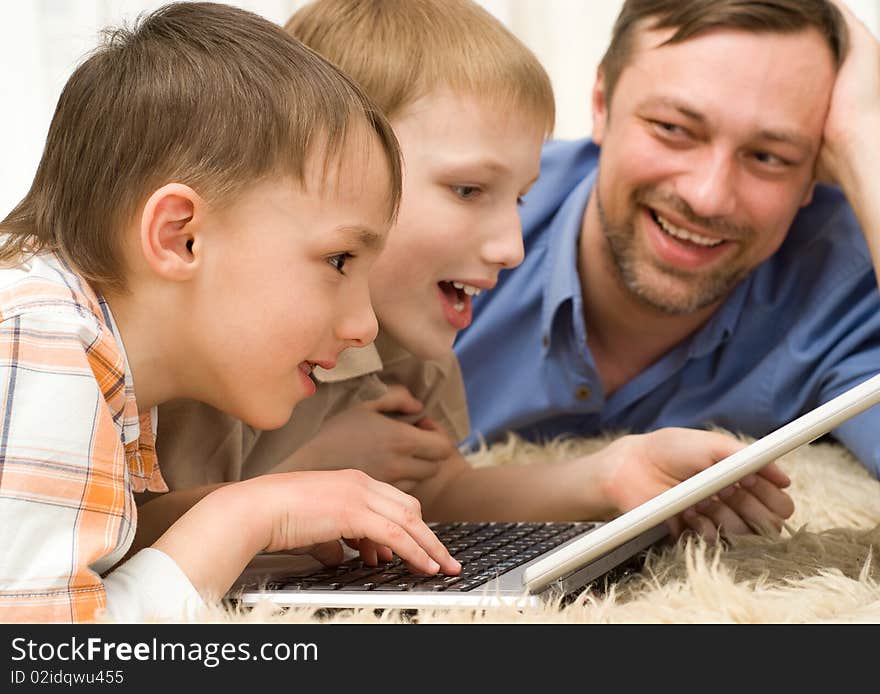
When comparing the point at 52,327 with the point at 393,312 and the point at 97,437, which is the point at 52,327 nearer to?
the point at 97,437

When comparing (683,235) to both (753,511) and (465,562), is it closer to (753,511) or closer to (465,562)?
(753,511)

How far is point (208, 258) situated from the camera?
93 cm

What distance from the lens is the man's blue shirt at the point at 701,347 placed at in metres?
1.76

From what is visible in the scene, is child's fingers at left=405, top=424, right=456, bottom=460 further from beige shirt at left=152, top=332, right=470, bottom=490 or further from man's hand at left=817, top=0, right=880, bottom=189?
man's hand at left=817, top=0, right=880, bottom=189

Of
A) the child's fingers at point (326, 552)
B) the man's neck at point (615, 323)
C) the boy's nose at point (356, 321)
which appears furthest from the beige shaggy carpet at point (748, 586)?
the man's neck at point (615, 323)

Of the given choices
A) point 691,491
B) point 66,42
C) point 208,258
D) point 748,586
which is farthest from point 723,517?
point 66,42

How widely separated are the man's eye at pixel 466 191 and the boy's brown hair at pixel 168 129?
316mm

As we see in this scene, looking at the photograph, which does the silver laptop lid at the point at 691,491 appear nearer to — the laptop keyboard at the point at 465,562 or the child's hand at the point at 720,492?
the laptop keyboard at the point at 465,562

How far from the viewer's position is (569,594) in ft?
2.81

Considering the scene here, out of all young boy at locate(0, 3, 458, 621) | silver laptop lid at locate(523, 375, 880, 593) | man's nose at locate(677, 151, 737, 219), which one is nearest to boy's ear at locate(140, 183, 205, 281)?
young boy at locate(0, 3, 458, 621)

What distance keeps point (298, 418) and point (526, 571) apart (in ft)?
2.02
